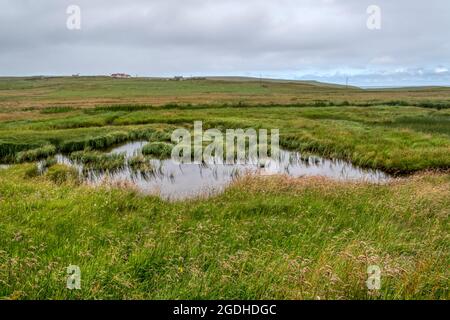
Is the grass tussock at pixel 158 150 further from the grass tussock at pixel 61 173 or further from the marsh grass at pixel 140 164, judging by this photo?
the grass tussock at pixel 61 173

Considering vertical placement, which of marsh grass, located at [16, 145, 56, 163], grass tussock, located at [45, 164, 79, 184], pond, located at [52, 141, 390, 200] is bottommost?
pond, located at [52, 141, 390, 200]

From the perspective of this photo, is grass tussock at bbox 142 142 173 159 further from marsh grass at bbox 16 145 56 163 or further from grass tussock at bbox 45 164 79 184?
marsh grass at bbox 16 145 56 163

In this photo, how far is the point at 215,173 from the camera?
22406 mm

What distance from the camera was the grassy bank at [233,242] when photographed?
629 centimetres

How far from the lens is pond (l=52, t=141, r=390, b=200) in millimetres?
19688

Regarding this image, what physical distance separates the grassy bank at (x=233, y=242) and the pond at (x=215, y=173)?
484 centimetres

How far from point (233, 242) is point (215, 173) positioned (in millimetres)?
13418

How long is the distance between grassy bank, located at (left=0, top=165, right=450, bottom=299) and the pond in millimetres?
4843

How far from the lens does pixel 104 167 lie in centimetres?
2372

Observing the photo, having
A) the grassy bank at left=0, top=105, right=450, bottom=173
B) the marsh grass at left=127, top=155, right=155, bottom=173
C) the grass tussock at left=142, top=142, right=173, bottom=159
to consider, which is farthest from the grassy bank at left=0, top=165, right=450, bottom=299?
the grass tussock at left=142, top=142, right=173, bottom=159

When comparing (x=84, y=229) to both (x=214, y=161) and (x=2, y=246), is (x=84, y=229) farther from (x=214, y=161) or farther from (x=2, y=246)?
(x=214, y=161)

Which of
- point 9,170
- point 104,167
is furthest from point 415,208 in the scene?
point 9,170
